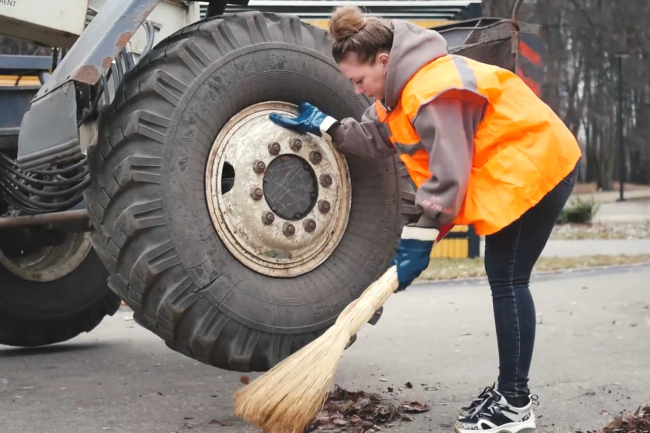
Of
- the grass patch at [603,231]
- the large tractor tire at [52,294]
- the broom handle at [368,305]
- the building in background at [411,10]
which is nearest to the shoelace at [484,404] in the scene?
the broom handle at [368,305]

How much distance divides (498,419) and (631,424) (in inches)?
19.1

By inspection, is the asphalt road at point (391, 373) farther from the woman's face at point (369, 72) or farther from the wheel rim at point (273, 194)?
the woman's face at point (369, 72)

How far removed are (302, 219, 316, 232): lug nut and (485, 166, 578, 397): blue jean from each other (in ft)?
2.36

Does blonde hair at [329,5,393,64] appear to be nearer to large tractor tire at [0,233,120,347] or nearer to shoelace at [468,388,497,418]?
shoelace at [468,388,497,418]

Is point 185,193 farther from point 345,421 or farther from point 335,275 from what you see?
point 345,421

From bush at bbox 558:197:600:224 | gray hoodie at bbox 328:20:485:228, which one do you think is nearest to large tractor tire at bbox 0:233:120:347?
gray hoodie at bbox 328:20:485:228

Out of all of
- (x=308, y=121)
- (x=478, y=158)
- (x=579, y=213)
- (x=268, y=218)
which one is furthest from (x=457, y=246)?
(x=478, y=158)

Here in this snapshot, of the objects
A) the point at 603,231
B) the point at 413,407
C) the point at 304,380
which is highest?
the point at 304,380

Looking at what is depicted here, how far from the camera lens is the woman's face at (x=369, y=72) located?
3.27 meters

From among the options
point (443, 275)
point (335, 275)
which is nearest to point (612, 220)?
point (443, 275)

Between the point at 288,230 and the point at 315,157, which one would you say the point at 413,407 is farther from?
the point at 315,157

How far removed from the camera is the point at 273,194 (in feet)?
11.9

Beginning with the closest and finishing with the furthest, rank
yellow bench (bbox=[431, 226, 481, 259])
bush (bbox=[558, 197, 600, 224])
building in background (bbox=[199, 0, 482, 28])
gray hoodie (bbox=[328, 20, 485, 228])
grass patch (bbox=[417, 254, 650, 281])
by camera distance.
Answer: gray hoodie (bbox=[328, 20, 485, 228])
grass patch (bbox=[417, 254, 650, 281])
building in background (bbox=[199, 0, 482, 28])
yellow bench (bbox=[431, 226, 481, 259])
bush (bbox=[558, 197, 600, 224])

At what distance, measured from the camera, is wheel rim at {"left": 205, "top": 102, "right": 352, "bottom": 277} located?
3.53m
